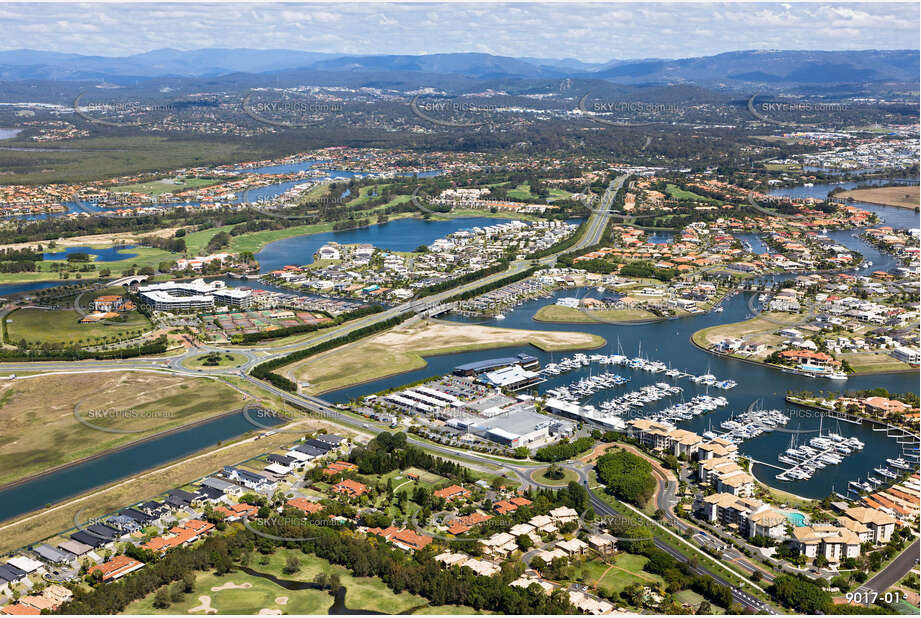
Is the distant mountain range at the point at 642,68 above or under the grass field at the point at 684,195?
above

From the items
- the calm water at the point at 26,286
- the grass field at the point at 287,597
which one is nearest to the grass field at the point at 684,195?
the calm water at the point at 26,286

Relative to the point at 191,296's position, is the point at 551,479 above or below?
below

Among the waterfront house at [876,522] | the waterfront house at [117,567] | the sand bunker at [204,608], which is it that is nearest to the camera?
the sand bunker at [204,608]

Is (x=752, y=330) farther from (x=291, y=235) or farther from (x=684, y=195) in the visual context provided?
(x=684, y=195)
